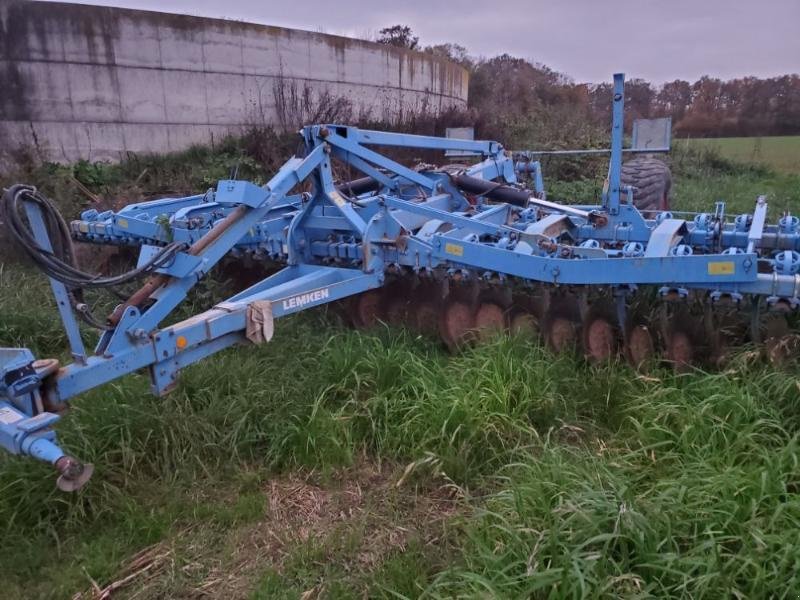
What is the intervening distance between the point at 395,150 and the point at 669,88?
23.6 meters

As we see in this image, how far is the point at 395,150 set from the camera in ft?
35.3

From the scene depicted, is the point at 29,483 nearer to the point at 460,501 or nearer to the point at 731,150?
the point at 460,501

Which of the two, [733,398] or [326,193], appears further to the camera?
[326,193]

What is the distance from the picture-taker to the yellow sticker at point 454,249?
13.6 ft

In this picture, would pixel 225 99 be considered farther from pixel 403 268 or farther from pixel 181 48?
pixel 403 268

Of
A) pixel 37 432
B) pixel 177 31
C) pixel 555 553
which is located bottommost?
pixel 555 553

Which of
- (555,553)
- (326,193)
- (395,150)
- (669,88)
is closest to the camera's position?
(555,553)

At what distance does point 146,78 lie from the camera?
9.19 meters

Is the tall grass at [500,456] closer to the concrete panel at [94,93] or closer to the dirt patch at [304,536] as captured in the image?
the dirt patch at [304,536]

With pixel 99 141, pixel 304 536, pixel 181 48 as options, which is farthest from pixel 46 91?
pixel 304 536

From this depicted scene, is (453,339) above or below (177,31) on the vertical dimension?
below

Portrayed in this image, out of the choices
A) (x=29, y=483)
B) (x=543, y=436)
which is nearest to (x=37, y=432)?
(x=29, y=483)

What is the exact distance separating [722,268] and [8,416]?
10.9ft

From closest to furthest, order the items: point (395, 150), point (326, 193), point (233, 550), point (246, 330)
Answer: point (233, 550), point (246, 330), point (326, 193), point (395, 150)
